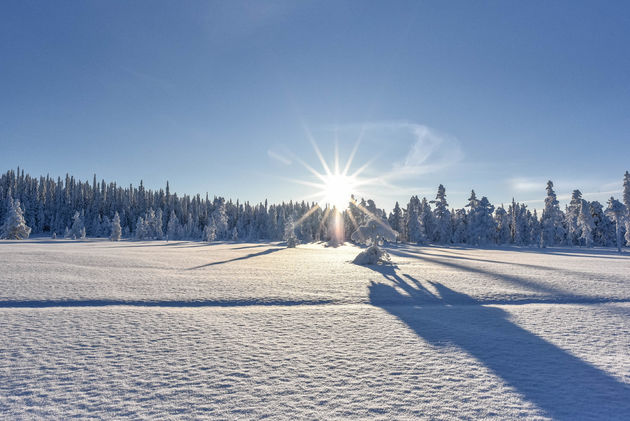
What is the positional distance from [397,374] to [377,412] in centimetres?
132

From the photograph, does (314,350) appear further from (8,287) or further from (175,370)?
(8,287)

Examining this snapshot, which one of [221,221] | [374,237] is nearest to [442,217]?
[374,237]

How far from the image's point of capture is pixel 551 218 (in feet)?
246

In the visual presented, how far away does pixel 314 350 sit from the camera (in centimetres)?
659

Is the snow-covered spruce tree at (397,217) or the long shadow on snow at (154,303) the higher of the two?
the snow-covered spruce tree at (397,217)

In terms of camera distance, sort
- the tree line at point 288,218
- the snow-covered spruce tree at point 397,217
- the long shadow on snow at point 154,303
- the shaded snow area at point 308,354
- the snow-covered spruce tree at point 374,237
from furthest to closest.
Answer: the snow-covered spruce tree at point 397,217
the tree line at point 288,218
the snow-covered spruce tree at point 374,237
the long shadow on snow at point 154,303
the shaded snow area at point 308,354

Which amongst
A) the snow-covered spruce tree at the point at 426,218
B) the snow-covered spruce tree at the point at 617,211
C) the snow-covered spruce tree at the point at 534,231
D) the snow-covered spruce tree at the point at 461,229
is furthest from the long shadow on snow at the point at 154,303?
the snow-covered spruce tree at the point at 534,231

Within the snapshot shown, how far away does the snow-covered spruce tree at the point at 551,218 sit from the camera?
7412cm

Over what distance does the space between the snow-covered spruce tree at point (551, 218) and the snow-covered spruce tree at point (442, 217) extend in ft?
77.7

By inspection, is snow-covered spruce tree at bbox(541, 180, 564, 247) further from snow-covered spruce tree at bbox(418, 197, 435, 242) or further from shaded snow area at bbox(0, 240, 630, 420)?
shaded snow area at bbox(0, 240, 630, 420)

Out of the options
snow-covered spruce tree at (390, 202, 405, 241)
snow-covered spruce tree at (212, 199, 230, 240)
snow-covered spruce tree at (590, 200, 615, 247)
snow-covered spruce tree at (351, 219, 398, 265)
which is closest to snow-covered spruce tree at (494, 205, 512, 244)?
snow-covered spruce tree at (590, 200, 615, 247)

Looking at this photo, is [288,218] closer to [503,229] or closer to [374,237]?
[374,237]

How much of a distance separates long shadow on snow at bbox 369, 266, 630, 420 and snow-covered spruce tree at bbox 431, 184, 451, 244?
72985 millimetres

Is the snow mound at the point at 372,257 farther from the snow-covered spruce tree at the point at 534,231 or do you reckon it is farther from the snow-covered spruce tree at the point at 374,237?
the snow-covered spruce tree at the point at 534,231
